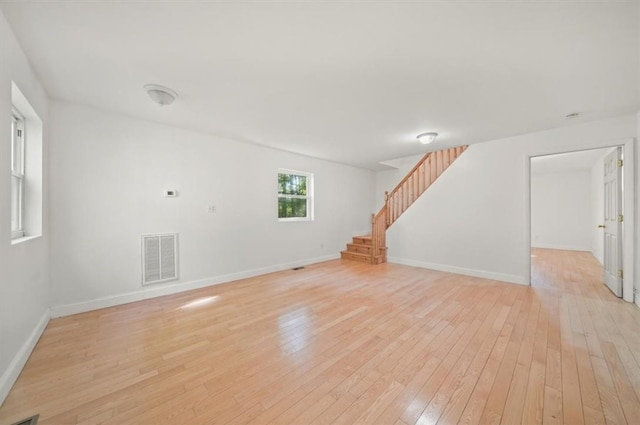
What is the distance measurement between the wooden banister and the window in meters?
1.65

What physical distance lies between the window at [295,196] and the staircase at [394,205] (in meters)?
1.53

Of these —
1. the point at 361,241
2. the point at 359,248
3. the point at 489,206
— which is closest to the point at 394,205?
the point at 361,241

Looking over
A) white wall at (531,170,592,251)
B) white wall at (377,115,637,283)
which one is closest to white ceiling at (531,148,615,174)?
white wall at (531,170,592,251)

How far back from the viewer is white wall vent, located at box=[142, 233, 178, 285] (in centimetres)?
339

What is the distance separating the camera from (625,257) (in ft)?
10.7

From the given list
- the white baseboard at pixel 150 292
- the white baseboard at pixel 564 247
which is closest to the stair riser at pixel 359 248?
the white baseboard at pixel 150 292

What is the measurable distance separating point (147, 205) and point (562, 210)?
10516 millimetres

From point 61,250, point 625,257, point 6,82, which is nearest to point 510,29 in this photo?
point 6,82

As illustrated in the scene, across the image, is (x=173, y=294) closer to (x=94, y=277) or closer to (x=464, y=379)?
(x=94, y=277)

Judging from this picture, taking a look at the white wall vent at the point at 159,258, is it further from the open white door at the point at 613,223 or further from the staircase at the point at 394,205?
the open white door at the point at 613,223

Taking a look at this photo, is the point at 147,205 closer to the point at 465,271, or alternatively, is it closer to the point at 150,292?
the point at 150,292

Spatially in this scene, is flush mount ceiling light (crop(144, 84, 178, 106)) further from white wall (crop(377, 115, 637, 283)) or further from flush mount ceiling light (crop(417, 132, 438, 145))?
white wall (crop(377, 115, 637, 283))

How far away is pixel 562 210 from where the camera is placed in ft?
24.5

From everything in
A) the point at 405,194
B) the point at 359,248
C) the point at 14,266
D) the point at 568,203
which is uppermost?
the point at 405,194
